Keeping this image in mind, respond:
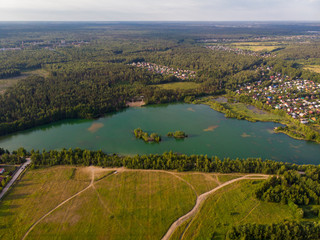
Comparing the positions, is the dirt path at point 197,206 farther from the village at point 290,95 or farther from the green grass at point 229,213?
the village at point 290,95

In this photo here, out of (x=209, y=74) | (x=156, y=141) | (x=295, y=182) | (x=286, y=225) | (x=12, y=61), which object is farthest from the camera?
(x=12, y=61)

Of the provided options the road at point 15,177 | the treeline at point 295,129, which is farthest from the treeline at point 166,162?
the treeline at point 295,129

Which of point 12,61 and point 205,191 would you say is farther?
point 12,61

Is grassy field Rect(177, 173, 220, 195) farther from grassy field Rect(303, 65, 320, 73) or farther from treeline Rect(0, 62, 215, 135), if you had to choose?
grassy field Rect(303, 65, 320, 73)

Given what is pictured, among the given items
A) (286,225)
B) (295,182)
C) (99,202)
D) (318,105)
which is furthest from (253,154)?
(318,105)

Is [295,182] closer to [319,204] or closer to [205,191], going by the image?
[319,204]
